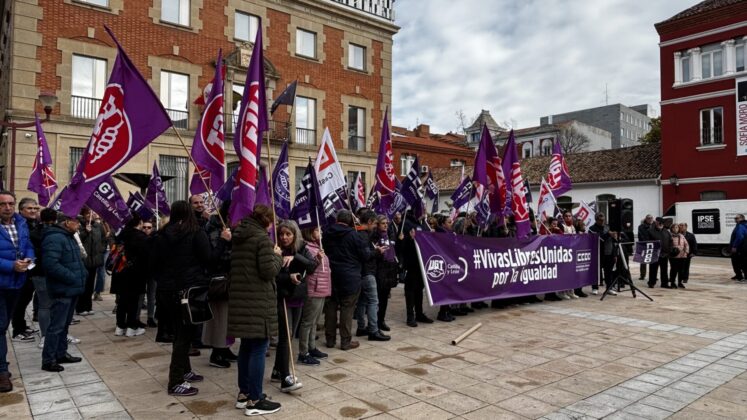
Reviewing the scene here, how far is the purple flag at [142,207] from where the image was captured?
9320 mm

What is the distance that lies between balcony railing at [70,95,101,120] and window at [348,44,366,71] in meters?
12.4

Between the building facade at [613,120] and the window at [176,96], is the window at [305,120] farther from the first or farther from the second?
the building facade at [613,120]

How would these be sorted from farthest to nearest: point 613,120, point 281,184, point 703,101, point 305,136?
point 613,120 → point 703,101 → point 305,136 → point 281,184

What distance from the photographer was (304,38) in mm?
24031

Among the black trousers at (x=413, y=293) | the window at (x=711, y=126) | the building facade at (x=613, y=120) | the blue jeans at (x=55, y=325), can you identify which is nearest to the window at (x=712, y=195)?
the window at (x=711, y=126)

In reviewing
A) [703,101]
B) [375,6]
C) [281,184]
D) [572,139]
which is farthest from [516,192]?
[572,139]

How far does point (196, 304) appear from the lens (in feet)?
15.8

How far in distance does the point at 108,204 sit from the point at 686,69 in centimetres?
3073

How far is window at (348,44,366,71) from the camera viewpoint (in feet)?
84.1

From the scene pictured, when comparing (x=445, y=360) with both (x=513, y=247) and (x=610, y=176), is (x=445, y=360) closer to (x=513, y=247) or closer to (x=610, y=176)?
(x=513, y=247)

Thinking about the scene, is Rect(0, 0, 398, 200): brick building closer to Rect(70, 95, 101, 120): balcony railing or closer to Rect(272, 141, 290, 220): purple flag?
Rect(70, 95, 101, 120): balcony railing

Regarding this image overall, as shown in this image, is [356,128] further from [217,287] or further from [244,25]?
[217,287]

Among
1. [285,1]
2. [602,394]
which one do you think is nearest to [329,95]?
[285,1]

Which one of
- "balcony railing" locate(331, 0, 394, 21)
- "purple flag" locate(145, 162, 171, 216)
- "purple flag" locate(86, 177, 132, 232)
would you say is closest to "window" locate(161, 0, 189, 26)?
"balcony railing" locate(331, 0, 394, 21)
